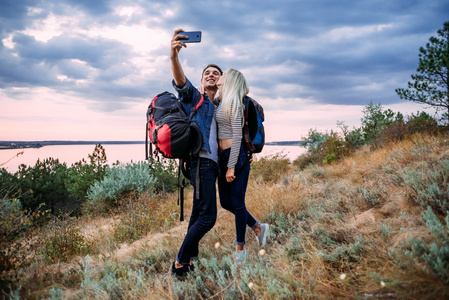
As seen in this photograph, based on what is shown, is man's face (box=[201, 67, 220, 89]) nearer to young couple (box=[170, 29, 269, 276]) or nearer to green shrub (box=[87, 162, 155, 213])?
young couple (box=[170, 29, 269, 276])

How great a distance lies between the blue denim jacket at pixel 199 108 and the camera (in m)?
2.69

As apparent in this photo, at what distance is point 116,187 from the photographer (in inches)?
372

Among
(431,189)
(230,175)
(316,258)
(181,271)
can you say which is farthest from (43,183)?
(431,189)

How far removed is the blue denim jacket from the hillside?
1.36 m

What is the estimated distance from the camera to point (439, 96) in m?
11.4

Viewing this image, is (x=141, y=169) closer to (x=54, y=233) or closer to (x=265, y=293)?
(x=54, y=233)

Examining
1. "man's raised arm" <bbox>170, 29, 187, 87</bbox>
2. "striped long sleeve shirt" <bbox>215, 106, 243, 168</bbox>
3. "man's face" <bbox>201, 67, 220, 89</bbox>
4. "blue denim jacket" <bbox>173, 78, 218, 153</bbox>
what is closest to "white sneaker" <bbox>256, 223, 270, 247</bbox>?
"striped long sleeve shirt" <bbox>215, 106, 243, 168</bbox>

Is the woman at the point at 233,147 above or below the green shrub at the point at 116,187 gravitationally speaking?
above

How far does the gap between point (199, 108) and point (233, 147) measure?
546mm

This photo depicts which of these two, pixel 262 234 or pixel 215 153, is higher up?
pixel 215 153

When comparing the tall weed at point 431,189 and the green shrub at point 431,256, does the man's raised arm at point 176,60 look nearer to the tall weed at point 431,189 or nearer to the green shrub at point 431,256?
the green shrub at point 431,256

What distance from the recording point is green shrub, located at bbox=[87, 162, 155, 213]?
941 cm

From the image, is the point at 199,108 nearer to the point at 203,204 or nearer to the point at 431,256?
the point at 203,204

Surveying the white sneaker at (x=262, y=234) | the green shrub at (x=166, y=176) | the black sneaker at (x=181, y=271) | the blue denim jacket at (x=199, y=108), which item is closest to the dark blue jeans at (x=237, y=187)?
the blue denim jacket at (x=199, y=108)
